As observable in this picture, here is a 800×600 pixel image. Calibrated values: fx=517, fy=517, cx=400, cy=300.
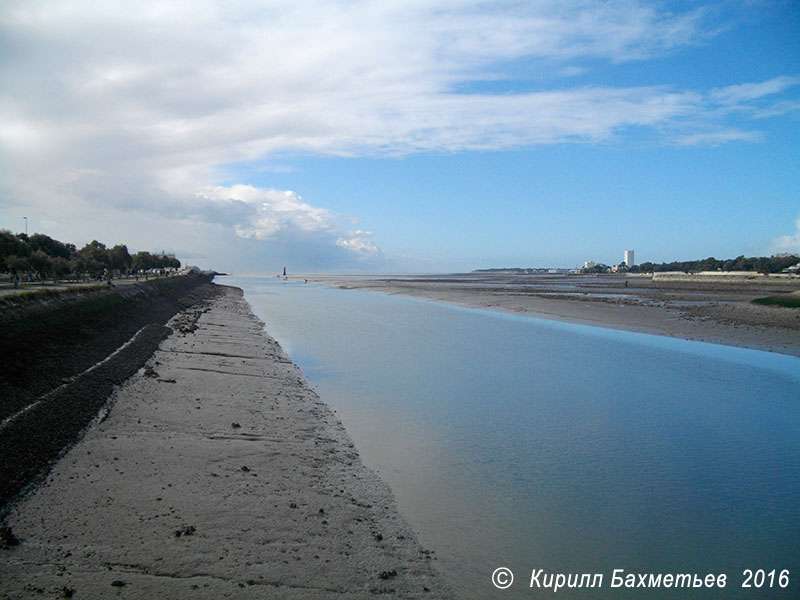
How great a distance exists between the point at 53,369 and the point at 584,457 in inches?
506

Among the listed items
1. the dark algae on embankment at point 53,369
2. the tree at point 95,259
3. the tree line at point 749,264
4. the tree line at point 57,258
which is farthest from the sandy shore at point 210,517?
the tree line at point 749,264

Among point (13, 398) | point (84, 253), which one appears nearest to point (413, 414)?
point (13, 398)

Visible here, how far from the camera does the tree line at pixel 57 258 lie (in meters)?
44.0

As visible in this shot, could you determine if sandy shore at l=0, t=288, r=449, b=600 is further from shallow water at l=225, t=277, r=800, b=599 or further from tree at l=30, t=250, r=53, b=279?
tree at l=30, t=250, r=53, b=279

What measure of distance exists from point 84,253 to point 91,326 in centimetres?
5422

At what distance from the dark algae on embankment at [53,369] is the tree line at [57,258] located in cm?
2453

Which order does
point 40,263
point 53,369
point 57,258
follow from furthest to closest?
1. point 57,258
2. point 40,263
3. point 53,369

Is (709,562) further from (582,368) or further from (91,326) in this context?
(91,326)

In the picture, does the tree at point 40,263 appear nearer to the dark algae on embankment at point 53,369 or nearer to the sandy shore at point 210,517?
the dark algae on embankment at point 53,369

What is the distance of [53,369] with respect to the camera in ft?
43.2

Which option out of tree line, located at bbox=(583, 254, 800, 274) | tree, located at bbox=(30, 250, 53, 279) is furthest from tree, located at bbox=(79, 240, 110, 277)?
tree line, located at bbox=(583, 254, 800, 274)

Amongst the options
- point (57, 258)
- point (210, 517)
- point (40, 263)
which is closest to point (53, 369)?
point (210, 517)

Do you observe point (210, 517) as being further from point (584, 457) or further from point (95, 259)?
point (95, 259)

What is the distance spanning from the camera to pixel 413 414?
1288 centimetres
